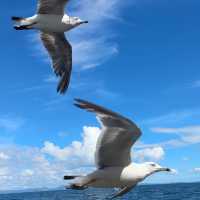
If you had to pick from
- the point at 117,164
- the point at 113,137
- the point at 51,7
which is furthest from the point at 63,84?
the point at 113,137

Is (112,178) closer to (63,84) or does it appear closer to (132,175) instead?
(132,175)

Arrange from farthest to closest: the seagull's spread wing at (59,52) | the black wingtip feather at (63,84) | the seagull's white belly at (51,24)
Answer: the seagull's spread wing at (59,52)
the black wingtip feather at (63,84)
the seagull's white belly at (51,24)

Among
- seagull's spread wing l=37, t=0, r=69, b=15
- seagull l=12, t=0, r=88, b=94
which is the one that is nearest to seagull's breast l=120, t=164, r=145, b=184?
seagull l=12, t=0, r=88, b=94

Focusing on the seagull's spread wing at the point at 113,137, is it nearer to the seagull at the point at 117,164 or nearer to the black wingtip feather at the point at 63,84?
the seagull at the point at 117,164

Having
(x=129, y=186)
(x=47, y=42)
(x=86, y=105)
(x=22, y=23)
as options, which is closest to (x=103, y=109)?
(x=86, y=105)

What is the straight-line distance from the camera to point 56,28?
913 inches

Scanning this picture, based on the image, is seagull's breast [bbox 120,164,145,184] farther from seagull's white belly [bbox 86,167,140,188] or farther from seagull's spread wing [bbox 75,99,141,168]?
seagull's spread wing [bbox 75,99,141,168]

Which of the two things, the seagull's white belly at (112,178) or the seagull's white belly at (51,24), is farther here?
the seagull's white belly at (51,24)

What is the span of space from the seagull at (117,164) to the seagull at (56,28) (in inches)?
341

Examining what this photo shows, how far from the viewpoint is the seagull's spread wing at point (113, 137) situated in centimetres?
1311

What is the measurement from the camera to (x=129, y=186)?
15438 millimetres

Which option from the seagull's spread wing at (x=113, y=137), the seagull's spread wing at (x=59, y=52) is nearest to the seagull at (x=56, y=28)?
the seagull's spread wing at (x=59, y=52)

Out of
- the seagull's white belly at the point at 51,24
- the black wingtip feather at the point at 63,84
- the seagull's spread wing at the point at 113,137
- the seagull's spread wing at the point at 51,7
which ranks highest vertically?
the seagull's spread wing at the point at 51,7

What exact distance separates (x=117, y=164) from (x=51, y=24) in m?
9.17
